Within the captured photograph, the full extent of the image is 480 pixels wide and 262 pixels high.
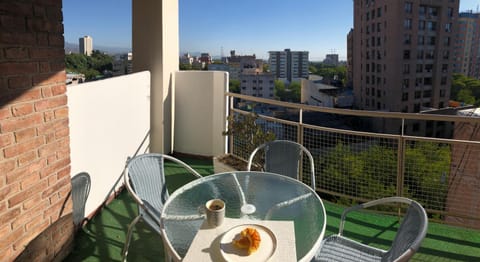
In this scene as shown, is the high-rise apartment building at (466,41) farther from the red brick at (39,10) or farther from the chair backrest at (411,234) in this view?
the red brick at (39,10)

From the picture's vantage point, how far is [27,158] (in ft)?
7.02

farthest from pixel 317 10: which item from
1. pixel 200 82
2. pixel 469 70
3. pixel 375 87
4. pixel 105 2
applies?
pixel 200 82

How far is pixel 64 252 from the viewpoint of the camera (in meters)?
2.65

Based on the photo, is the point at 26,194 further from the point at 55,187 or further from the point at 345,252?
the point at 345,252

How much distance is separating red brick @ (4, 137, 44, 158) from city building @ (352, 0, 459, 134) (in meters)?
49.8

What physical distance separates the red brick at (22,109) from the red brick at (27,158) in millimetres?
248

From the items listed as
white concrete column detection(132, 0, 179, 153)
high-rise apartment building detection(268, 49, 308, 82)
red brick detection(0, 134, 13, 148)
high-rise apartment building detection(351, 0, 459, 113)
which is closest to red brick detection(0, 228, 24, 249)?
red brick detection(0, 134, 13, 148)

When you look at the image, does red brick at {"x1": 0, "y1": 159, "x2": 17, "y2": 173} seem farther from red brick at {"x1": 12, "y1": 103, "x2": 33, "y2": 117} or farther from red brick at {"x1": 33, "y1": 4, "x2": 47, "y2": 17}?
red brick at {"x1": 33, "y1": 4, "x2": 47, "y2": 17}

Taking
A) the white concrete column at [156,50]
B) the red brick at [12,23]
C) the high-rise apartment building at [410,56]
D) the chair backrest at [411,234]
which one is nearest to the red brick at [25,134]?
the red brick at [12,23]

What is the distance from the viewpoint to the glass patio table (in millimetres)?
1815

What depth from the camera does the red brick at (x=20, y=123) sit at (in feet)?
6.39

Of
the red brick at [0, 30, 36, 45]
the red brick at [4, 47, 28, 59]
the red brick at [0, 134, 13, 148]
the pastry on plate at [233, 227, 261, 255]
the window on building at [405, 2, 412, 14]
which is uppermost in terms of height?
the window on building at [405, 2, 412, 14]

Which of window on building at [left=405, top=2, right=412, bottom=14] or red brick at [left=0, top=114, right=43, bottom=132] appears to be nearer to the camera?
red brick at [left=0, top=114, right=43, bottom=132]

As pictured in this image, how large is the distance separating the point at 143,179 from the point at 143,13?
340cm
